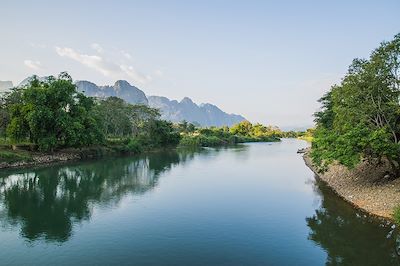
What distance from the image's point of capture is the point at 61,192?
1184 inches

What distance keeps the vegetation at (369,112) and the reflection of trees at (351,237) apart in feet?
11.9

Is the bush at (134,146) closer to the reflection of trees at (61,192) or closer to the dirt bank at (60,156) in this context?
the dirt bank at (60,156)

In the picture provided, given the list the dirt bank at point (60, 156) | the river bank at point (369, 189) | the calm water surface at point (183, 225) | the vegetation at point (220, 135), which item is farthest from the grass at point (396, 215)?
the vegetation at point (220, 135)

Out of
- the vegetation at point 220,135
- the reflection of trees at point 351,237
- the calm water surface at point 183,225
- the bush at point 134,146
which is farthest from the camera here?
the vegetation at point 220,135

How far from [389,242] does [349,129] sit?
9691 mm

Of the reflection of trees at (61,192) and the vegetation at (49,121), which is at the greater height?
the vegetation at (49,121)

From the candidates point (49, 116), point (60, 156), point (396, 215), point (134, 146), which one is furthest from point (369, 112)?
point (134, 146)

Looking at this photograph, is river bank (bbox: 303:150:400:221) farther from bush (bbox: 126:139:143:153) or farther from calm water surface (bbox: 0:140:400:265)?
bush (bbox: 126:139:143:153)

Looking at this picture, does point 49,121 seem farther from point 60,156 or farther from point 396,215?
point 396,215

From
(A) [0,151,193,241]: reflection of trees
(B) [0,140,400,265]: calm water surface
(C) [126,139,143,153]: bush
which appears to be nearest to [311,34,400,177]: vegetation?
(B) [0,140,400,265]: calm water surface

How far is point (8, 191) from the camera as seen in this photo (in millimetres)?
Result: 29594

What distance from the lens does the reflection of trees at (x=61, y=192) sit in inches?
799

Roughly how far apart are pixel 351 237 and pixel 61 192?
2439cm

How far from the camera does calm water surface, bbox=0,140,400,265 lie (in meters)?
15.0
